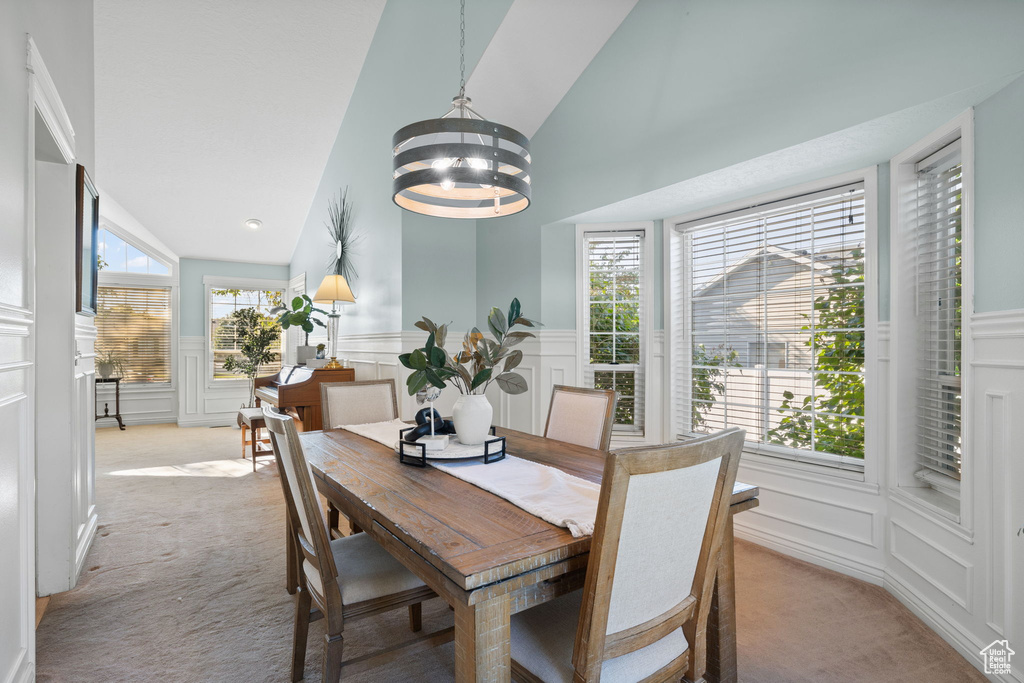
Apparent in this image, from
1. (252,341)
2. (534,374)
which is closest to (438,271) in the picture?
(534,374)

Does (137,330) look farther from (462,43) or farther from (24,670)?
(24,670)

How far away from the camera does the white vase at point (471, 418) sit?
2.01 m

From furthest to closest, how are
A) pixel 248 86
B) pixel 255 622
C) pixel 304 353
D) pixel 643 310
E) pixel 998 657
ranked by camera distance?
pixel 304 353 < pixel 248 86 < pixel 643 310 < pixel 255 622 < pixel 998 657

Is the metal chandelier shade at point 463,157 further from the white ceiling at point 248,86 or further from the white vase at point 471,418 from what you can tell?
the white ceiling at point 248,86

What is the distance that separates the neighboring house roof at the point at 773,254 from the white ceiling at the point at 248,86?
159cm

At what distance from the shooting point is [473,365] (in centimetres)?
198

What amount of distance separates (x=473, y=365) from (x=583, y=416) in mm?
749

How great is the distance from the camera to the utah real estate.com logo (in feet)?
5.48

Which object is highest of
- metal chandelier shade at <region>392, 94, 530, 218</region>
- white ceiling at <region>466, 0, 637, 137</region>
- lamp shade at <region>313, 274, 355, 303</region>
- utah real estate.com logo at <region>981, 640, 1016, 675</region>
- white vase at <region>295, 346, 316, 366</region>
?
white ceiling at <region>466, 0, 637, 137</region>

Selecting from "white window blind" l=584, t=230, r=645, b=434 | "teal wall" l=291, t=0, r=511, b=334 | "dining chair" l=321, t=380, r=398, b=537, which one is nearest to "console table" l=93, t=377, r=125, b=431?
"teal wall" l=291, t=0, r=511, b=334

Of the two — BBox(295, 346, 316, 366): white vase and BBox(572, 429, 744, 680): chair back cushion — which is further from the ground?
BBox(295, 346, 316, 366): white vase

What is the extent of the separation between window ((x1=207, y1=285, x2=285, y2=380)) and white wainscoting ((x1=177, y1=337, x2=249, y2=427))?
14 centimetres

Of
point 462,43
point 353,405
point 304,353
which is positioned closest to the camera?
point 353,405

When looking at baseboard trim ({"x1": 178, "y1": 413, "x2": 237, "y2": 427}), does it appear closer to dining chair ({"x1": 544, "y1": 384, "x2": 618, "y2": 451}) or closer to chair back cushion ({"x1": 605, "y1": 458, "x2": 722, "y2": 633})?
dining chair ({"x1": 544, "y1": 384, "x2": 618, "y2": 451})
